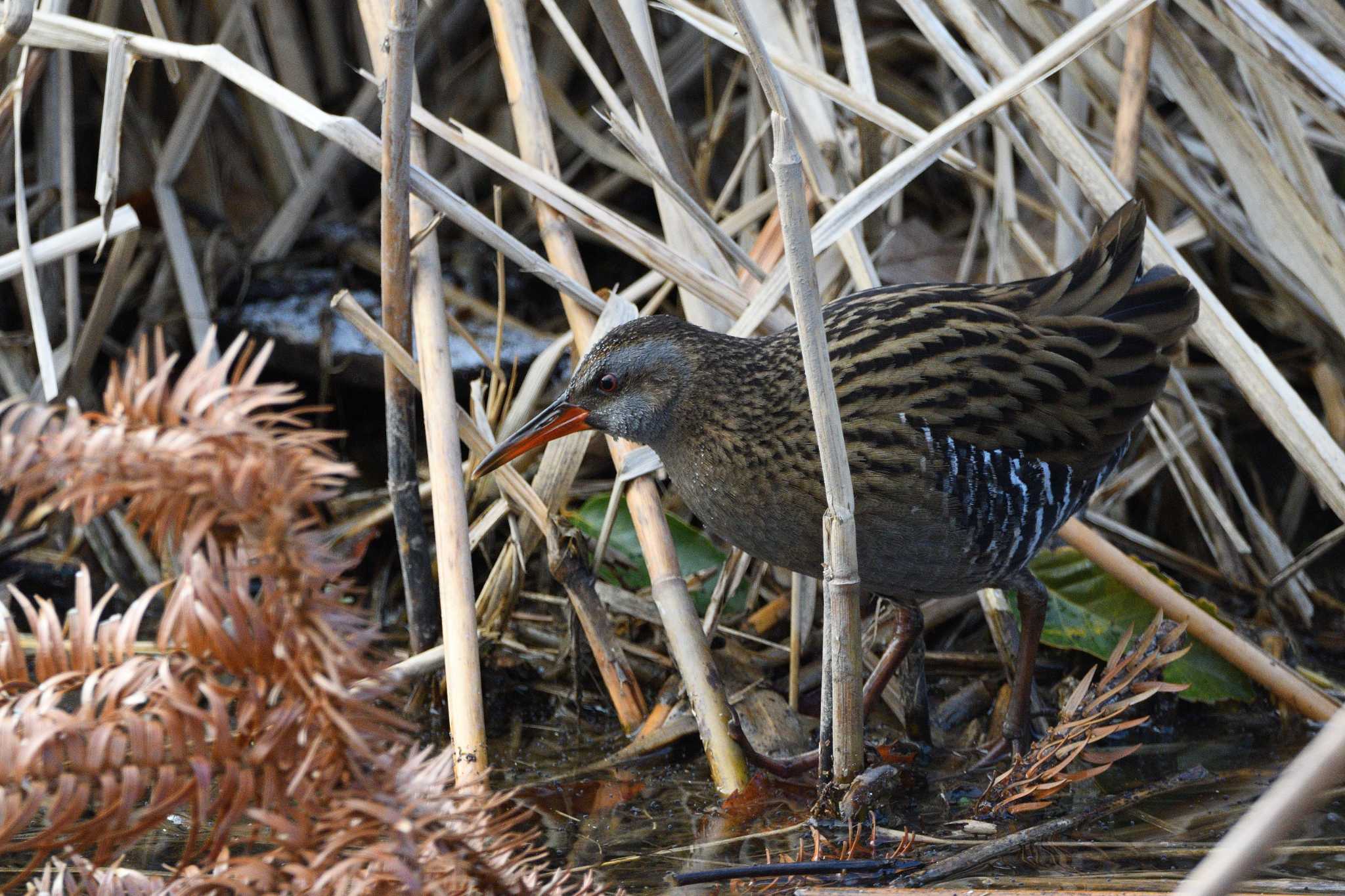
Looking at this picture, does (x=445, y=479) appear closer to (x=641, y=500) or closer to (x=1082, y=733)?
(x=641, y=500)

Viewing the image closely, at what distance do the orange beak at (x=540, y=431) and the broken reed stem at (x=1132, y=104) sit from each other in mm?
1286

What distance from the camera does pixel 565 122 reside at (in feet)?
12.8

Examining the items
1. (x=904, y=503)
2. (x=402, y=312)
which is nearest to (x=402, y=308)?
(x=402, y=312)

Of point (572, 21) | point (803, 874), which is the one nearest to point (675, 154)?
point (572, 21)

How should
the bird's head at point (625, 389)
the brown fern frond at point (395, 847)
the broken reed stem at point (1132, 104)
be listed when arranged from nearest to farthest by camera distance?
the brown fern frond at point (395, 847) → the bird's head at point (625, 389) → the broken reed stem at point (1132, 104)

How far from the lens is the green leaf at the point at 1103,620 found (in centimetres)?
270

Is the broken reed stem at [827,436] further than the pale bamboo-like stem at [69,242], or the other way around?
the pale bamboo-like stem at [69,242]

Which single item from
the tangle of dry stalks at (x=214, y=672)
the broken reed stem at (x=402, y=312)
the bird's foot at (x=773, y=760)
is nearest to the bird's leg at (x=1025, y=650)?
the bird's foot at (x=773, y=760)

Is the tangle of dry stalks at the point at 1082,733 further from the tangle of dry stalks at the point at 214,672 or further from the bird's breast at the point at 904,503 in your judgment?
the tangle of dry stalks at the point at 214,672

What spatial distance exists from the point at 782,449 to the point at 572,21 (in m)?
2.03

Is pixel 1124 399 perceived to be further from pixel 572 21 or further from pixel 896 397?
pixel 572 21

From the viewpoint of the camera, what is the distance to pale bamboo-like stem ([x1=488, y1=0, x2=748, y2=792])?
2.28 m

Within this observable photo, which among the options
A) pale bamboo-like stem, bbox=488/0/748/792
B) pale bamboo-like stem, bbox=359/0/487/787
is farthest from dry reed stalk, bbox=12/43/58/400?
pale bamboo-like stem, bbox=488/0/748/792

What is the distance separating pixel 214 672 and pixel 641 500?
5.39 feet
